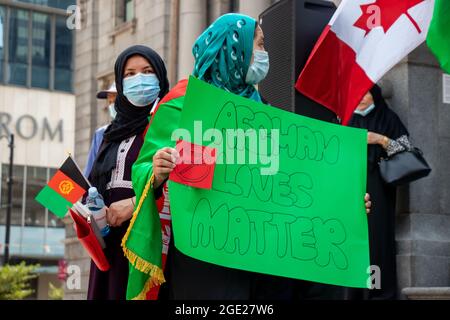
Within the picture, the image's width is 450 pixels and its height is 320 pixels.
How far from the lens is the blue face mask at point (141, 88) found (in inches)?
211

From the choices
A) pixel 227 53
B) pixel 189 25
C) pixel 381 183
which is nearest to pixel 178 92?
pixel 227 53

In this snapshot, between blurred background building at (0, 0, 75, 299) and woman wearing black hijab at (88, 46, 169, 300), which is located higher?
blurred background building at (0, 0, 75, 299)

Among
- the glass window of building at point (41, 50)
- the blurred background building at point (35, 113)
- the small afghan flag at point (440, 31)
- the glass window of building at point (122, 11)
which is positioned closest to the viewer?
the small afghan flag at point (440, 31)

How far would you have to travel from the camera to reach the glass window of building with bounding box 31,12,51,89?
54.7 meters

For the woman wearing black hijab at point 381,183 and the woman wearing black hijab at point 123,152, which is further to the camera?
the woman wearing black hijab at point 381,183

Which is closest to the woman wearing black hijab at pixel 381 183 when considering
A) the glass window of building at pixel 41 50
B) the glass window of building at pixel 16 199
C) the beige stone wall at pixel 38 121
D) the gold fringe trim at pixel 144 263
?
the gold fringe trim at pixel 144 263

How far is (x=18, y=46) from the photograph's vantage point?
54.2m

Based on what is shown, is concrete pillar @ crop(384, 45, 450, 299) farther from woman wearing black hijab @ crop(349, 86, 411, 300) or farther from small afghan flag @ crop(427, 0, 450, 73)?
small afghan flag @ crop(427, 0, 450, 73)

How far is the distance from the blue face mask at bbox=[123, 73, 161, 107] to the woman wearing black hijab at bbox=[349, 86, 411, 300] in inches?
119

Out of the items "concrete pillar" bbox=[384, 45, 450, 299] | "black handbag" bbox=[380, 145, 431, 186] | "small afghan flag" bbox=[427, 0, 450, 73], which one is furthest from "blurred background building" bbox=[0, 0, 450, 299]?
"small afghan flag" bbox=[427, 0, 450, 73]

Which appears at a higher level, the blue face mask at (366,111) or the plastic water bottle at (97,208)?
the blue face mask at (366,111)

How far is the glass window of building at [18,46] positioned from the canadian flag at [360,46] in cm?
4898

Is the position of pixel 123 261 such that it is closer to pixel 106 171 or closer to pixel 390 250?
pixel 106 171

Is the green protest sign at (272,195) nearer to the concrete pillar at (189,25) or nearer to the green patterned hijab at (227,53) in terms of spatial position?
the green patterned hijab at (227,53)
